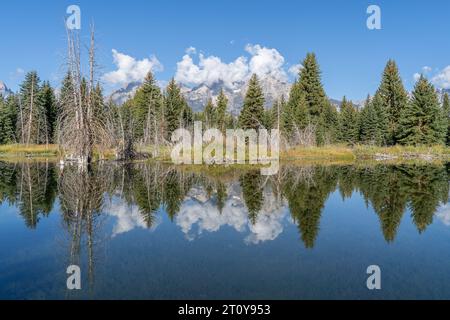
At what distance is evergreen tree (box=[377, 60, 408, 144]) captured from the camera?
196 feet

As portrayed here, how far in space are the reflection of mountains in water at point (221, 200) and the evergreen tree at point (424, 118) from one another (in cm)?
3086

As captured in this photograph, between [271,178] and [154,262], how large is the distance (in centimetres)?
1492

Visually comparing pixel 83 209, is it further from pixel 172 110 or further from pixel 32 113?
pixel 172 110

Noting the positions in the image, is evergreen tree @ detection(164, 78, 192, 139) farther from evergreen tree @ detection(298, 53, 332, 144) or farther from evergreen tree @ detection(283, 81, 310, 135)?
evergreen tree @ detection(298, 53, 332, 144)

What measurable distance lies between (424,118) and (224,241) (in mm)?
48404

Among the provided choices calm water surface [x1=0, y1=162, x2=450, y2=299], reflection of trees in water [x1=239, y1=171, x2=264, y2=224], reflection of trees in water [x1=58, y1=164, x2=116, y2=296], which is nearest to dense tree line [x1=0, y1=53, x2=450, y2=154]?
reflection of trees in water [x1=239, y1=171, x2=264, y2=224]

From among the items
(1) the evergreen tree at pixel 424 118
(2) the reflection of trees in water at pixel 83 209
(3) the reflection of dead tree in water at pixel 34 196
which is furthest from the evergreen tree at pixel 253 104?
(3) the reflection of dead tree in water at pixel 34 196

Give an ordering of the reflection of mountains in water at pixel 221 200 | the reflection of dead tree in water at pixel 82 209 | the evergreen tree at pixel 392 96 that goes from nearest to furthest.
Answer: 1. the reflection of dead tree in water at pixel 82 209
2. the reflection of mountains in water at pixel 221 200
3. the evergreen tree at pixel 392 96

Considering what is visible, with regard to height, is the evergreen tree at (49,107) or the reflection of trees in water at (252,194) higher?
the evergreen tree at (49,107)

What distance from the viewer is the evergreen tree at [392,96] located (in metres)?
59.7

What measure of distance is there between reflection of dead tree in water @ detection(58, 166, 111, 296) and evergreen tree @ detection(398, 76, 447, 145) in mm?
42589

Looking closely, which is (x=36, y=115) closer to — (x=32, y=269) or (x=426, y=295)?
(x=32, y=269)

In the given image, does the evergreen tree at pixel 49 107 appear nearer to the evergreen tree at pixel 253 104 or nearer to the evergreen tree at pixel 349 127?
the evergreen tree at pixel 253 104
